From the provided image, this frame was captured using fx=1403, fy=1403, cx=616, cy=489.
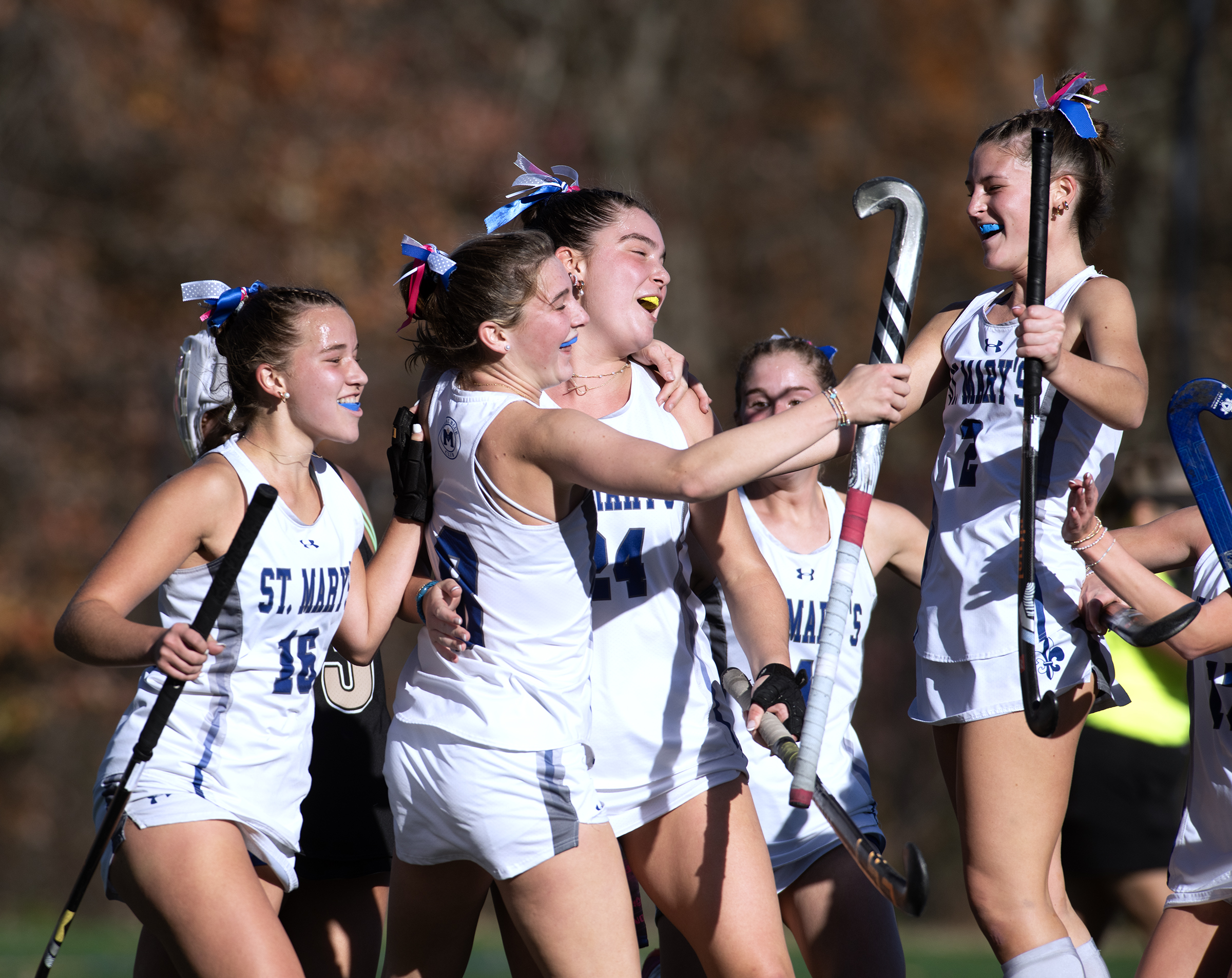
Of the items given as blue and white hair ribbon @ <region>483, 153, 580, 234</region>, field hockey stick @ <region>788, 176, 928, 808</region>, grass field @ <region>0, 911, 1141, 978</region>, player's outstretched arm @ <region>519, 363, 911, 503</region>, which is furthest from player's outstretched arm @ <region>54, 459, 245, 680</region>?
grass field @ <region>0, 911, 1141, 978</region>

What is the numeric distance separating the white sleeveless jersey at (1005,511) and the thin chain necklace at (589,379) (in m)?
0.88

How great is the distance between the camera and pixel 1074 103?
3.44 metres

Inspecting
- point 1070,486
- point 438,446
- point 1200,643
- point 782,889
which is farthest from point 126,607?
point 1200,643

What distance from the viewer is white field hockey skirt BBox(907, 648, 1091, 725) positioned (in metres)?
3.25

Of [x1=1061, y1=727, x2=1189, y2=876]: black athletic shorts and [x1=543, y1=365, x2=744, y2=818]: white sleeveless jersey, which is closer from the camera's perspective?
[x1=543, y1=365, x2=744, y2=818]: white sleeveless jersey

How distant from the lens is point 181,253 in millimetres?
13508

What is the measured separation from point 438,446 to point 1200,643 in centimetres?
180

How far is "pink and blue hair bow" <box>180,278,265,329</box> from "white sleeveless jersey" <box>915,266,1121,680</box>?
189 centimetres

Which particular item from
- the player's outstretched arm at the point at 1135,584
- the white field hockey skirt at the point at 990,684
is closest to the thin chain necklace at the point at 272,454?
the white field hockey skirt at the point at 990,684

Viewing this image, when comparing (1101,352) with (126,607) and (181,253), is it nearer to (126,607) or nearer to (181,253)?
(126,607)

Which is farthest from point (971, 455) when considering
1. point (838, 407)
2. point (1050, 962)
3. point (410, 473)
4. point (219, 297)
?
point (219, 297)

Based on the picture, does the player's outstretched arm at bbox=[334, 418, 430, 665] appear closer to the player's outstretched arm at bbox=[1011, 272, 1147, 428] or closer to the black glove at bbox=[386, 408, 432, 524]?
the black glove at bbox=[386, 408, 432, 524]

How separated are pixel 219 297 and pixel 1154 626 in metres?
2.51

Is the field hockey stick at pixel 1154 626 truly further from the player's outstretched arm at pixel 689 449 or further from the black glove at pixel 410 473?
the black glove at pixel 410 473
